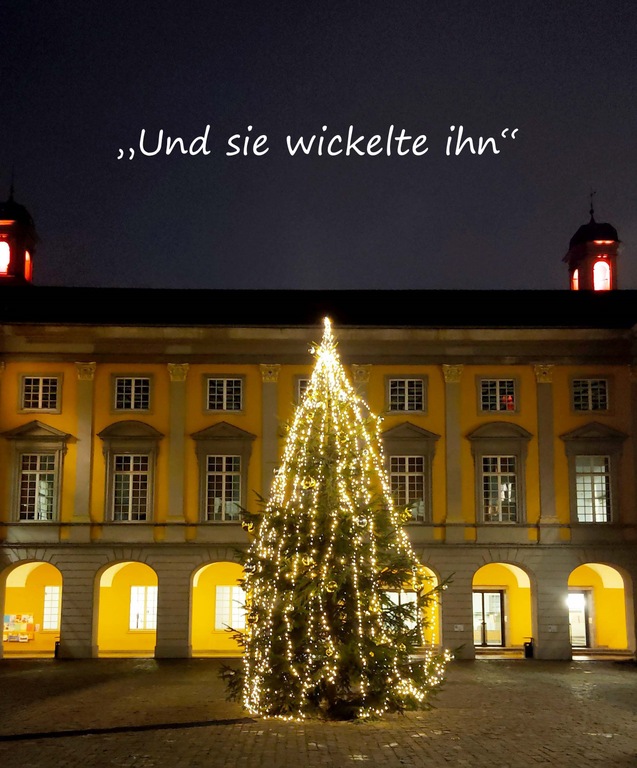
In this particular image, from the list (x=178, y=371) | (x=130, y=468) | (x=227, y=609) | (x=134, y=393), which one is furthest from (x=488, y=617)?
(x=134, y=393)

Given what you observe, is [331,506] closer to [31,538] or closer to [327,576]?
[327,576]

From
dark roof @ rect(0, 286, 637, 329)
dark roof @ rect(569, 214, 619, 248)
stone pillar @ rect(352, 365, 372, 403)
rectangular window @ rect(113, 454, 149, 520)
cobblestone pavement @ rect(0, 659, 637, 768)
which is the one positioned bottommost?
cobblestone pavement @ rect(0, 659, 637, 768)

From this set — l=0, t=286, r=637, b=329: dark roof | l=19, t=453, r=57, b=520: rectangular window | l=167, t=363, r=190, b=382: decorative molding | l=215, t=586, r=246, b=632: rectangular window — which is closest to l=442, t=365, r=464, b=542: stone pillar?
l=0, t=286, r=637, b=329: dark roof

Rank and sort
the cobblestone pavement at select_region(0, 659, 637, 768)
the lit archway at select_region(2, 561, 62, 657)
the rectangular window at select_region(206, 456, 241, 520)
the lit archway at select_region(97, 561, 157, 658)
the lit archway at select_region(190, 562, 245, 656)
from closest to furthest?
the cobblestone pavement at select_region(0, 659, 637, 768), the rectangular window at select_region(206, 456, 241, 520), the lit archway at select_region(190, 562, 245, 656), the lit archway at select_region(2, 561, 62, 657), the lit archway at select_region(97, 561, 157, 658)

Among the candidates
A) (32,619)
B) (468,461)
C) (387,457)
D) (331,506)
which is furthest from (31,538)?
(331,506)

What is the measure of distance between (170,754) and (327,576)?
173 inches

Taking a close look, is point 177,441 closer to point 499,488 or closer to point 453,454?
point 453,454

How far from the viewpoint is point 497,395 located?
33.9 metres

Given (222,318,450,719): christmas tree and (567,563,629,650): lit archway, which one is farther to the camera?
(567,563,629,650): lit archway

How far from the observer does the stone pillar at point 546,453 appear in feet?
108

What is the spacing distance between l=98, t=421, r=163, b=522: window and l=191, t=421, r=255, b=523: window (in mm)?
1594

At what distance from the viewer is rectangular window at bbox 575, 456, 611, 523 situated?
33.2m

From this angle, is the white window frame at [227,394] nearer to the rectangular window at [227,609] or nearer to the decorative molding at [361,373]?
the decorative molding at [361,373]

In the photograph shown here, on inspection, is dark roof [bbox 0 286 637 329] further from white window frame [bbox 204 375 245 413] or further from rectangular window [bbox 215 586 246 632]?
rectangular window [bbox 215 586 246 632]
